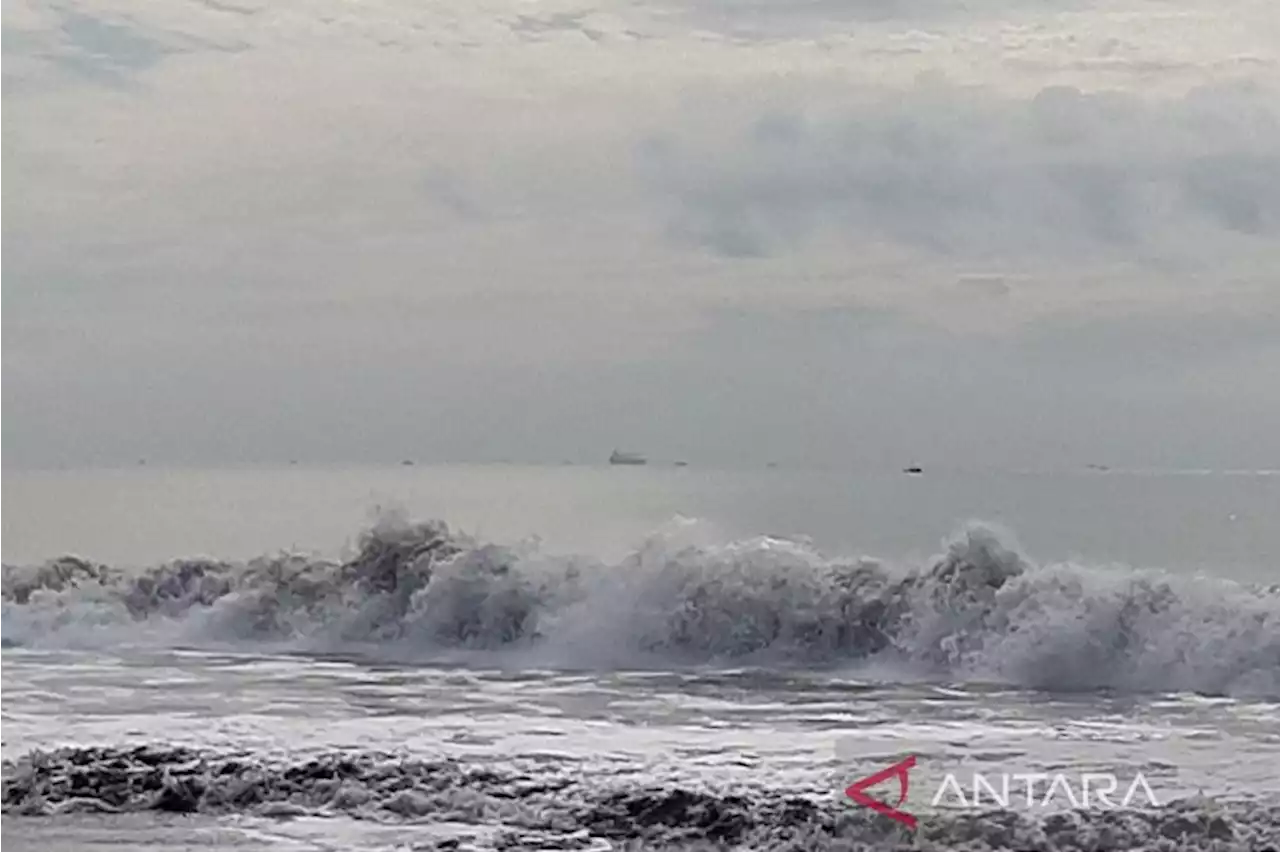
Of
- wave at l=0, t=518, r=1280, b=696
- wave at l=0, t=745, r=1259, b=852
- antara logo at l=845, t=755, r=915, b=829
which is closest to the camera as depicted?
wave at l=0, t=745, r=1259, b=852

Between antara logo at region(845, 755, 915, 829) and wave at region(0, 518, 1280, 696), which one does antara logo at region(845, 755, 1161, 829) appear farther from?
wave at region(0, 518, 1280, 696)

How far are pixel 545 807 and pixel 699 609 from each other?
1.92 metres

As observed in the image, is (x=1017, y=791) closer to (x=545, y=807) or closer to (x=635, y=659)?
(x=545, y=807)

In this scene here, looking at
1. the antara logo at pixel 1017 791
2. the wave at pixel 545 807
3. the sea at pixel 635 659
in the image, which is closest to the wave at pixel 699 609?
the sea at pixel 635 659

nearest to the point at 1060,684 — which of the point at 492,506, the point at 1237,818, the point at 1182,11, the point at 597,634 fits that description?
the point at 1237,818

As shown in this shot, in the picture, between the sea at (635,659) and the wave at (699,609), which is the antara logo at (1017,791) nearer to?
the sea at (635,659)

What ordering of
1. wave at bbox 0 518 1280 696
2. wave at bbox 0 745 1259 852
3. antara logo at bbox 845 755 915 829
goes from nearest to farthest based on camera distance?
1. wave at bbox 0 745 1259 852
2. antara logo at bbox 845 755 915 829
3. wave at bbox 0 518 1280 696

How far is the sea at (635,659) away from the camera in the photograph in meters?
3.24

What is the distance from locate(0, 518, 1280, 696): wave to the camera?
450cm

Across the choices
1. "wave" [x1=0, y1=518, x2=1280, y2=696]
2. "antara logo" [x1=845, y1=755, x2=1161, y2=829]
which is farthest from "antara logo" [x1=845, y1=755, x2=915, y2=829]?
"wave" [x1=0, y1=518, x2=1280, y2=696]

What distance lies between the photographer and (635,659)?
4.91 m

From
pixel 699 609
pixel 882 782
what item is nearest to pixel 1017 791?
pixel 882 782

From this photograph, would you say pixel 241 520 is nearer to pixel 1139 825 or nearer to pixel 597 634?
pixel 597 634

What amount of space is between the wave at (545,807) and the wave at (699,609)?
1.26 metres
